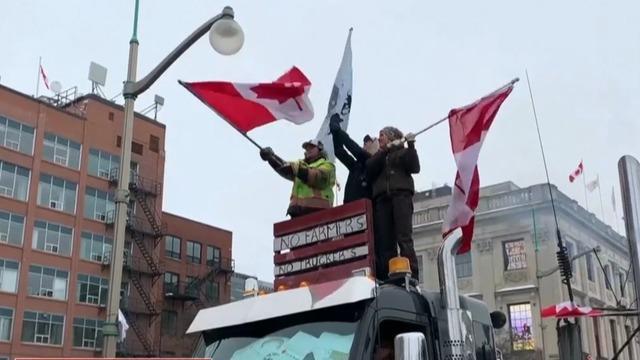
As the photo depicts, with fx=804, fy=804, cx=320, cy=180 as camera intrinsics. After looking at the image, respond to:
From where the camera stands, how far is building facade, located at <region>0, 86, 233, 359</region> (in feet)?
169

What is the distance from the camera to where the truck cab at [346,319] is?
496 centimetres

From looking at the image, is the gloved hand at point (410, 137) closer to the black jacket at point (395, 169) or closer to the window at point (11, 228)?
the black jacket at point (395, 169)

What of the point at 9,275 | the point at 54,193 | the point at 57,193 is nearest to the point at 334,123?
the point at 9,275

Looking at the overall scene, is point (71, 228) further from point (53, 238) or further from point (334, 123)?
point (334, 123)

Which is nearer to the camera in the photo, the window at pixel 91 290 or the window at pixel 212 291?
the window at pixel 91 290

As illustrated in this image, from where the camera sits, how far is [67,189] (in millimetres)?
55812

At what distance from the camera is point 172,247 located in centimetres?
6662

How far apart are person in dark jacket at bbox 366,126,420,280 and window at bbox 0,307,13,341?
4855 centimetres

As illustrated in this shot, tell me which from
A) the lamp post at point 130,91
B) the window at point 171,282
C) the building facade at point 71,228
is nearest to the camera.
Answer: the lamp post at point 130,91

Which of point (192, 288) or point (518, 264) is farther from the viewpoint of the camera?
point (192, 288)

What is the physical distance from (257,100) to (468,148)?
9.44ft

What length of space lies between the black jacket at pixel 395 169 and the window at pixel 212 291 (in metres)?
62.7

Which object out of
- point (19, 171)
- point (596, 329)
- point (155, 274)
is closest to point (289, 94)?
point (596, 329)

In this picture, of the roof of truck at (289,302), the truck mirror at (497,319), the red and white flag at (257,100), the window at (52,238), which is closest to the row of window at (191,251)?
the window at (52,238)
